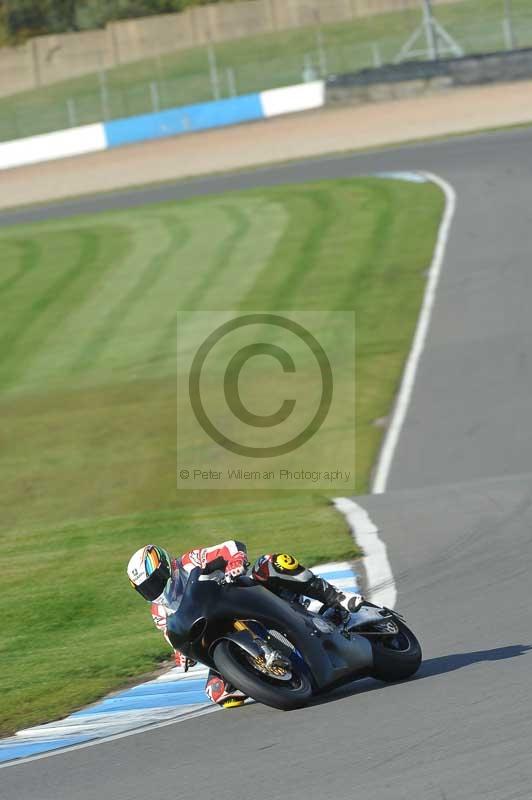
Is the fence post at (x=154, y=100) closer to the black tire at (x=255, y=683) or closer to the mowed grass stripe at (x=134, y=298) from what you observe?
the mowed grass stripe at (x=134, y=298)

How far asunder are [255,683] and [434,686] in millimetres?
1013

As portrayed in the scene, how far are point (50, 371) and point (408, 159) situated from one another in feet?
53.7

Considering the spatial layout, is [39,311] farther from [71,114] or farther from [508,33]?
[71,114]

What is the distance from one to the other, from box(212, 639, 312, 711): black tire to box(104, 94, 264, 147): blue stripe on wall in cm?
4249

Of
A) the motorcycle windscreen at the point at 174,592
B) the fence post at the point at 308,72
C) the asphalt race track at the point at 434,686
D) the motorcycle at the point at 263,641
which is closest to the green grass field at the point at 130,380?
the asphalt race track at the point at 434,686

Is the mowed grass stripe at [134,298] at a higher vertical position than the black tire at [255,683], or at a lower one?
lower

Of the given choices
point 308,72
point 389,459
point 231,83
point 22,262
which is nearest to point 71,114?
point 231,83

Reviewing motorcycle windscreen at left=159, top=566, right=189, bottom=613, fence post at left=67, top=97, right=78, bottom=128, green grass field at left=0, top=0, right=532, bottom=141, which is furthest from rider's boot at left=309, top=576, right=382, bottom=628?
fence post at left=67, top=97, right=78, bottom=128

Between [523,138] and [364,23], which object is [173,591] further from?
[364,23]

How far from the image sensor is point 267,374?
20.5 metres

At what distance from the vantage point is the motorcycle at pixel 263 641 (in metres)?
6.89

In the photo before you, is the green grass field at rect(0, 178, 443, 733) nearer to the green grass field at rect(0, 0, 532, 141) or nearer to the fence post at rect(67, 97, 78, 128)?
the green grass field at rect(0, 0, 532, 141)

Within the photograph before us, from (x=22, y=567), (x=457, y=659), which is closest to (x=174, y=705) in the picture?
(x=457, y=659)

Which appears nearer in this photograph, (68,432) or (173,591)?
(173,591)
